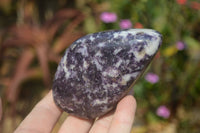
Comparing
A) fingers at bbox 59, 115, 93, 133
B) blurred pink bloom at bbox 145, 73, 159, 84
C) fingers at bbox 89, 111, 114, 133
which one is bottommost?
blurred pink bloom at bbox 145, 73, 159, 84

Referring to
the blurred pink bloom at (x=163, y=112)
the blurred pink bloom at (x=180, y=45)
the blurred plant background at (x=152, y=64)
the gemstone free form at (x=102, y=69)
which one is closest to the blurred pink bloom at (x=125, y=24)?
the blurred plant background at (x=152, y=64)

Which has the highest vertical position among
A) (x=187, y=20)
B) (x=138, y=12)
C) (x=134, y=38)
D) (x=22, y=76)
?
(x=134, y=38)

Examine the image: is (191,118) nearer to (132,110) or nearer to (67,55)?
(132,110)

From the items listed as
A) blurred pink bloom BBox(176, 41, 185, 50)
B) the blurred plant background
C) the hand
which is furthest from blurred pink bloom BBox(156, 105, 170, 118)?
the hand

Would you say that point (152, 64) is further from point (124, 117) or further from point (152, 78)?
point (124, 117)

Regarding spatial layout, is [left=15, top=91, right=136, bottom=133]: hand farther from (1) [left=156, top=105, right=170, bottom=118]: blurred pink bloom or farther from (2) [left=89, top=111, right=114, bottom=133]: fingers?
(1) [left=156, top=105, right=170, bottom=118]: blurred pink bloom

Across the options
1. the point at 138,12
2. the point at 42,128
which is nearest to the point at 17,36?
the point at 138,12

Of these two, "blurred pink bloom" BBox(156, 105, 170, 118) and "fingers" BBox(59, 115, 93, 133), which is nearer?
"fingers" BBox(59, 115, 93, 133)
